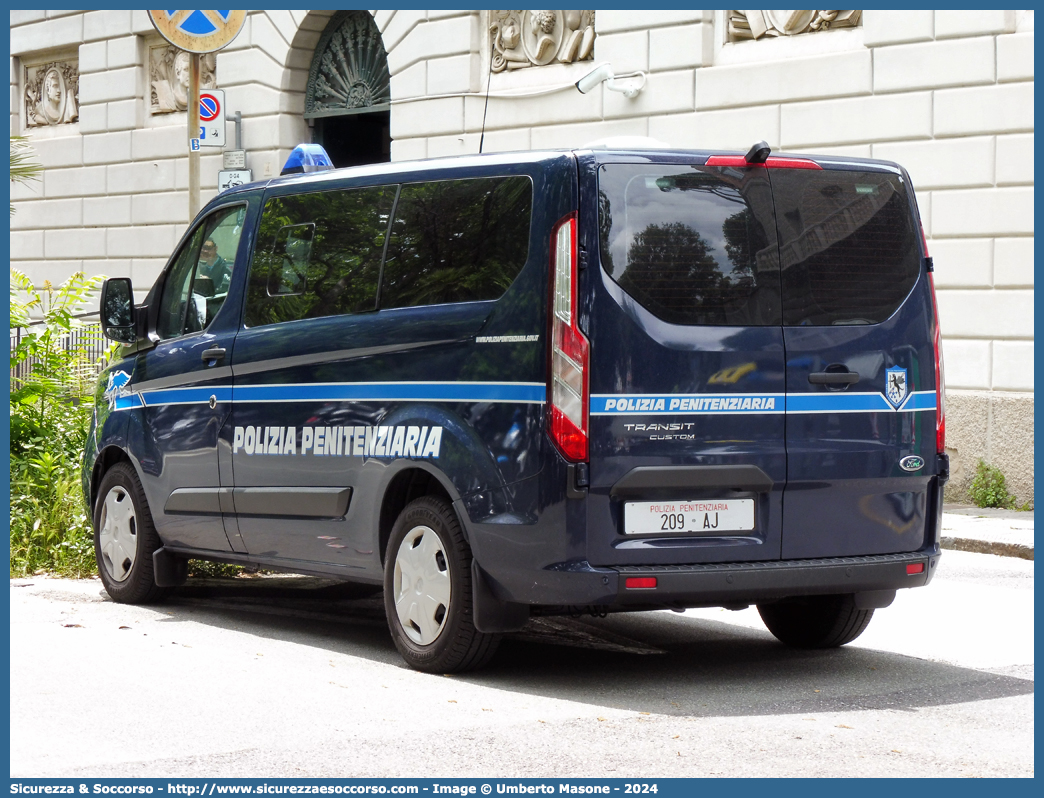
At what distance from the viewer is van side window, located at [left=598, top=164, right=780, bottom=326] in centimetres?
617

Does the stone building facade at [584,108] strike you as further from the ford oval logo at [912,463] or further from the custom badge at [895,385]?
the ford oval logo at [912,463]

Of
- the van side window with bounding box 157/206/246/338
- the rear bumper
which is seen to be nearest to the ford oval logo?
the rear bumper

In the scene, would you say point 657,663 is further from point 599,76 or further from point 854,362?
point 599,76

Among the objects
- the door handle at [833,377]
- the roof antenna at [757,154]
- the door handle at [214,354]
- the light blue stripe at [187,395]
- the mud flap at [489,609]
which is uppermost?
the roof antenna at [757,154]

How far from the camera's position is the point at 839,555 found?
21.1ft

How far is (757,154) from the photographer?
252 inches

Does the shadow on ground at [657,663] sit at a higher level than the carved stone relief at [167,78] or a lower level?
lower

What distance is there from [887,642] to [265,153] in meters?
14.4

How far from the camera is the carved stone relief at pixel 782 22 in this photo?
48.3 ft

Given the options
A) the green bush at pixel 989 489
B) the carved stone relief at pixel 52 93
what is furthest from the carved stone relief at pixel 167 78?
the green bush at pixel 989 489

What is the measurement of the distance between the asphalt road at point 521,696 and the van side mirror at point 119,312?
4.71 feet

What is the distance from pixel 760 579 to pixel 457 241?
1.82 meters

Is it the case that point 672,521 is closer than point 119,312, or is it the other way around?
point 672,521

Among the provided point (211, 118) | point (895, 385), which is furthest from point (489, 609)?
point (211, 118)
